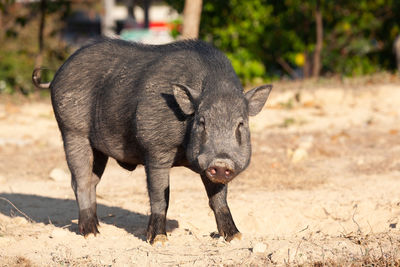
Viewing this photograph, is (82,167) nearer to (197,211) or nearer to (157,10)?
(197,211)

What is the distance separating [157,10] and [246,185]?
116ft

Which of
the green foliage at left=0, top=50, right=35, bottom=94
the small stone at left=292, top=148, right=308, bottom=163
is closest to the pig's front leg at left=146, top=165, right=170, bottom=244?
the small stone at left=292, top=148, right=308, bottom=163

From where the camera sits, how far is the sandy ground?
4781 mm

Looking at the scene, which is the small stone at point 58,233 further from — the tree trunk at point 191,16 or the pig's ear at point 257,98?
the tree trunk at point 191,16

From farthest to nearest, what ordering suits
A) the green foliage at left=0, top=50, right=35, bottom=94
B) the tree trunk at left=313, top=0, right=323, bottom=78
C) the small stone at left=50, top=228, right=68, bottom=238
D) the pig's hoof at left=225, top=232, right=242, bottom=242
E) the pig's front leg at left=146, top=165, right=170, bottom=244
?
the green foliage at left=0, top=50, right=35, bottom=94
the tree trunk at left=313, top=0, right=323, bottom=78
the small stone at left=50, top=228, right=68, bottom=238
the pig's hoof at left=225, top=232, right=242, bottom=242
the pig's front leg at left=146, top=165, right=170, bottom=244

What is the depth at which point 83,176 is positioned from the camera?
5867 millimetres

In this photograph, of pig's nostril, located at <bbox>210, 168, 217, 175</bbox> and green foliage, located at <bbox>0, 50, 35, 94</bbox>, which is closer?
pig's nostril, located at <bbox>210, 168, 217, 175</bbox>

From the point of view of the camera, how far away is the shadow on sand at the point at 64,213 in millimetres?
6046

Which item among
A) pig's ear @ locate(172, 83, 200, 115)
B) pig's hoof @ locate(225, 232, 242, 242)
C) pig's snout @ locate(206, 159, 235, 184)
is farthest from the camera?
pig's hoof @ locate(225, 232, 242, 242)

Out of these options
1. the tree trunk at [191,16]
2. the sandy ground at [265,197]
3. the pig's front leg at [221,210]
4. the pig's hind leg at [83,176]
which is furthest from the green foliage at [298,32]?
the pig's front leg at [221,210]

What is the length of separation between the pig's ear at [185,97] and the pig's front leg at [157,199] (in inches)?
22.0

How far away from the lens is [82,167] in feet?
19.2

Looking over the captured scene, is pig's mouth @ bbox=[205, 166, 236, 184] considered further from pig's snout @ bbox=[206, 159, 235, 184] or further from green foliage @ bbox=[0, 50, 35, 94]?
green foliage @ bbox=[0, 50, 35, 94]

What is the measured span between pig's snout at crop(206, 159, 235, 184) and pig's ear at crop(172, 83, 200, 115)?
51 centimetres
